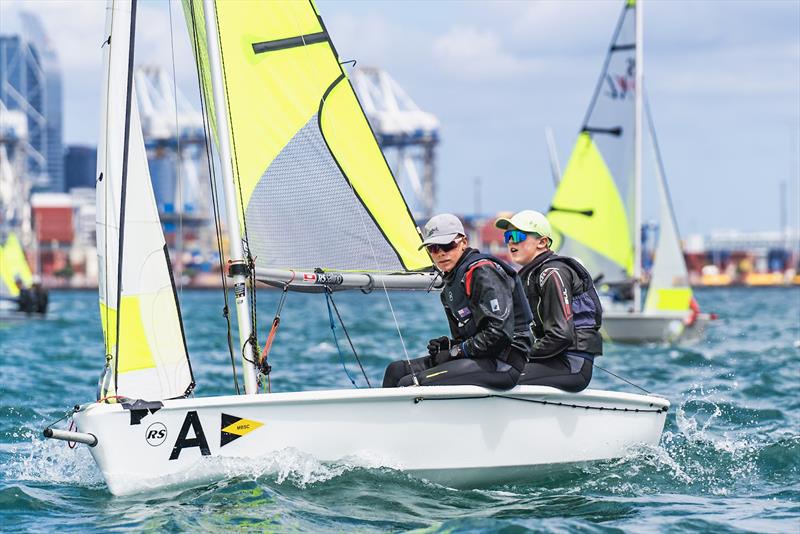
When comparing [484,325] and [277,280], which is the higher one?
[277,280]

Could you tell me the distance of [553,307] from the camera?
6.14 meters

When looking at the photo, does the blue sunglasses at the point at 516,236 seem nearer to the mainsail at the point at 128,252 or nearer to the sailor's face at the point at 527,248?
the sailor's face at the point at 527,248

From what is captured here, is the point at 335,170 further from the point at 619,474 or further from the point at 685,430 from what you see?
the point at 685,430

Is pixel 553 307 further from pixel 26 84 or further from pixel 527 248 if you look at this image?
pixel 26 84

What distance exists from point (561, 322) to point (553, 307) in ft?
0.30

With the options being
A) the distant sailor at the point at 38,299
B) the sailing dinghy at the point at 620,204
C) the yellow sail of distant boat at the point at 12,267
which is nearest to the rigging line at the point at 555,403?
the sailing dinghy at the point at 620,204

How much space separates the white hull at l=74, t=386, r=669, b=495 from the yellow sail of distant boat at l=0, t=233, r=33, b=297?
2553 centimetres

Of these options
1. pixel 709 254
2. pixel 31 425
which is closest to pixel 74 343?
pixel 31 425

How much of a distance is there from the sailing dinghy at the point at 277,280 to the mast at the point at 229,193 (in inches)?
0.4

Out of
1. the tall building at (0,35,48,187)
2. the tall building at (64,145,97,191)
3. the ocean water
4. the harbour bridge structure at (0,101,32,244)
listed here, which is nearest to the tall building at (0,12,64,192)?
the tall building at (0,35,48,187)

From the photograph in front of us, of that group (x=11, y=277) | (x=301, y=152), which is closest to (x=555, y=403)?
(x=301, y=152)

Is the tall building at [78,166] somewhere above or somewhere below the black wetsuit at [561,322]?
above

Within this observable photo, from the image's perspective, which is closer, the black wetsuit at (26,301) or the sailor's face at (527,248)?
the sailor's face at (527,248)

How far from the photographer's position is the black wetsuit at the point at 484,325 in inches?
228
